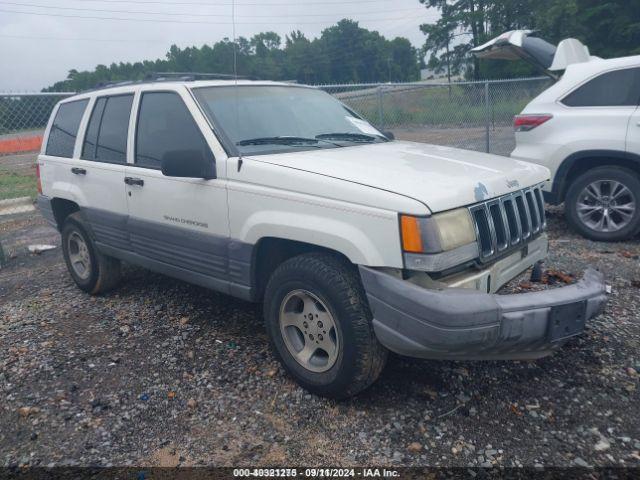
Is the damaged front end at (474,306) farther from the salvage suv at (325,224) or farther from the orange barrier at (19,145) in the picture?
the orange barrier at (19,145)

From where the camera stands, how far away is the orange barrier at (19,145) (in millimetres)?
9806

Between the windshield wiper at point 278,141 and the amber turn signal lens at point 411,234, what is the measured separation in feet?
4.39

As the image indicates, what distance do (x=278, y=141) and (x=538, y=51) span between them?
16.8 feet

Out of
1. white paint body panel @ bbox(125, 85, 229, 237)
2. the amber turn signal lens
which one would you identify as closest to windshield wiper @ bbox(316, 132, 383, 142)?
white paint body panel @ bbox(125, 85, 229, 237)

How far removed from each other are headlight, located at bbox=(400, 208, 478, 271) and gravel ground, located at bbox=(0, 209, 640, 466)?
0.92 metres

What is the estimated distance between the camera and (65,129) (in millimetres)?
5273

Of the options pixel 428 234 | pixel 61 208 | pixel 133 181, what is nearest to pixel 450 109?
pixel 61 208

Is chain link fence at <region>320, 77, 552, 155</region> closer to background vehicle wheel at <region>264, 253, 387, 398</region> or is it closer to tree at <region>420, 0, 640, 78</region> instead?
background vehicle wheel at <region>264, 253, 387, 398</region>

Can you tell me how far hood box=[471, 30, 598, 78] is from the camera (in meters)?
6.62

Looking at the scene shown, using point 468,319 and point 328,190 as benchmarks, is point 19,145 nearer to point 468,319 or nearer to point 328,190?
point 328,190

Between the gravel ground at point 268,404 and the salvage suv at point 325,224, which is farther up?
the salvage suv at point 325,224

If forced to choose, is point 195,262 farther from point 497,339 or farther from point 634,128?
point 634,128

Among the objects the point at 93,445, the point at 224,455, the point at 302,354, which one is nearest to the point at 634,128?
the point at 302,354

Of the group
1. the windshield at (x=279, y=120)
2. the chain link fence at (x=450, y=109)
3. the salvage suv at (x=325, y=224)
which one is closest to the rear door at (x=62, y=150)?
the salvage suv at (x=325, y=224)
